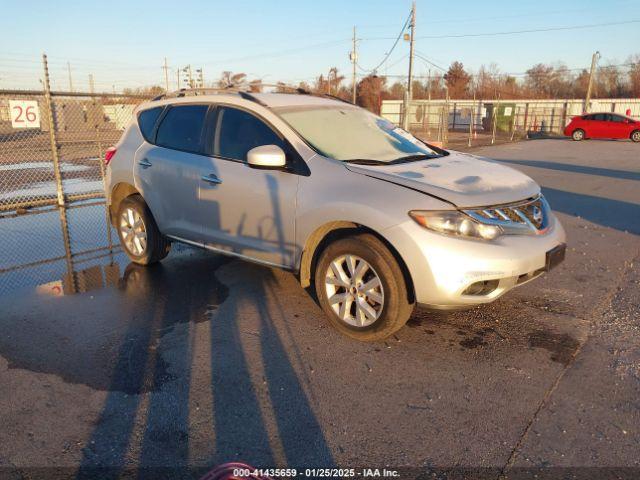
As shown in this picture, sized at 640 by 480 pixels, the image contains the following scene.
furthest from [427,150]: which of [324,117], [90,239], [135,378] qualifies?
[90,239]

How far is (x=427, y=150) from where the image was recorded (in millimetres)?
5078

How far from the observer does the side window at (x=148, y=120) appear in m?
5.49

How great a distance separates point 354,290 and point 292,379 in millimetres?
846

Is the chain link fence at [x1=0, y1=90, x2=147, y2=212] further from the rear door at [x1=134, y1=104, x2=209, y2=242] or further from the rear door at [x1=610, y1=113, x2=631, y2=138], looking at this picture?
the rear door at [x1=610, y1=113, x2=631, y2=138]

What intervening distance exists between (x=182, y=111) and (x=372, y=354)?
310 cm

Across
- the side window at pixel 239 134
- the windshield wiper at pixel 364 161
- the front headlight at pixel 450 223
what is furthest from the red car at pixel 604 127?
the front headlight at pixel 450 223

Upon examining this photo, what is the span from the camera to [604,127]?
27.8 meters

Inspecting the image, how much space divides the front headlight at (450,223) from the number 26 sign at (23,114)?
299 inches

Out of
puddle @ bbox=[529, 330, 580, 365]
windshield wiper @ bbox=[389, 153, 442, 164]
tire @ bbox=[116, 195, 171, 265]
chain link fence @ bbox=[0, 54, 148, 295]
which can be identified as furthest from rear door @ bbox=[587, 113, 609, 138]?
tire @ bbox=[116, 195, 171, 265]

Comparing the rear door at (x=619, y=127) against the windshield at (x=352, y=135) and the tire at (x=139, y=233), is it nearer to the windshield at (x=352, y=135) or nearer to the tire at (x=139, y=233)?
the windshield at (x=352, y=135)

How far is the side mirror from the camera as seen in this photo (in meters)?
4.07

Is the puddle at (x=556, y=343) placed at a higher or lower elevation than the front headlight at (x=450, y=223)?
lower

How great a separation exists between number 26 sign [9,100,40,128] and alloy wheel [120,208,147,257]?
415 cm

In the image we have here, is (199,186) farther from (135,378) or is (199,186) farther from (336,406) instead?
(336,406)
